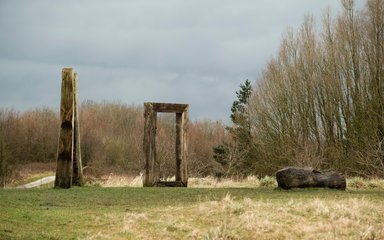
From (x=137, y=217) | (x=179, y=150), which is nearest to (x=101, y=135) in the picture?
(x=179, y=150)

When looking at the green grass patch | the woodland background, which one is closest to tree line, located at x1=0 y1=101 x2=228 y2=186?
the woodland background

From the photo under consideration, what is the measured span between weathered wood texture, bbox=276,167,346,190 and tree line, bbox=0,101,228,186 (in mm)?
23118

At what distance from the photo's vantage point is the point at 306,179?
14016 mm

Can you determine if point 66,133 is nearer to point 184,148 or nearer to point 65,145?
point 65,145

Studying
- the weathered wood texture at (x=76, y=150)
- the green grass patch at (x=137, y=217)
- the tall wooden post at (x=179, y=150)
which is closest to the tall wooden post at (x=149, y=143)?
the tall wooden post at (x=179, y=150)

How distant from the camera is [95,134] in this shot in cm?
4909

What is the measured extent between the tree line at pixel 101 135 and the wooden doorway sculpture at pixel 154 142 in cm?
2141

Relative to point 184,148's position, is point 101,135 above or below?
above

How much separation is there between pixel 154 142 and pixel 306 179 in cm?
435

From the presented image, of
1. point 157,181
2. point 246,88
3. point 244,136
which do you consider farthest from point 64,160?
point 246,88

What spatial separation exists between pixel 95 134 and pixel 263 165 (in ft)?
79.8

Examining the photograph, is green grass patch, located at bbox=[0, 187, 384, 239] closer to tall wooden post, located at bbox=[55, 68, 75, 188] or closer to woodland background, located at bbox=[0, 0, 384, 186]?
tall wooden post, located at bbox=[55, 68, 75, 188]

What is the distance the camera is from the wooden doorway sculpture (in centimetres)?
1525

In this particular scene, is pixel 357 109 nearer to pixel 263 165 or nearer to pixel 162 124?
pixel 263 165
